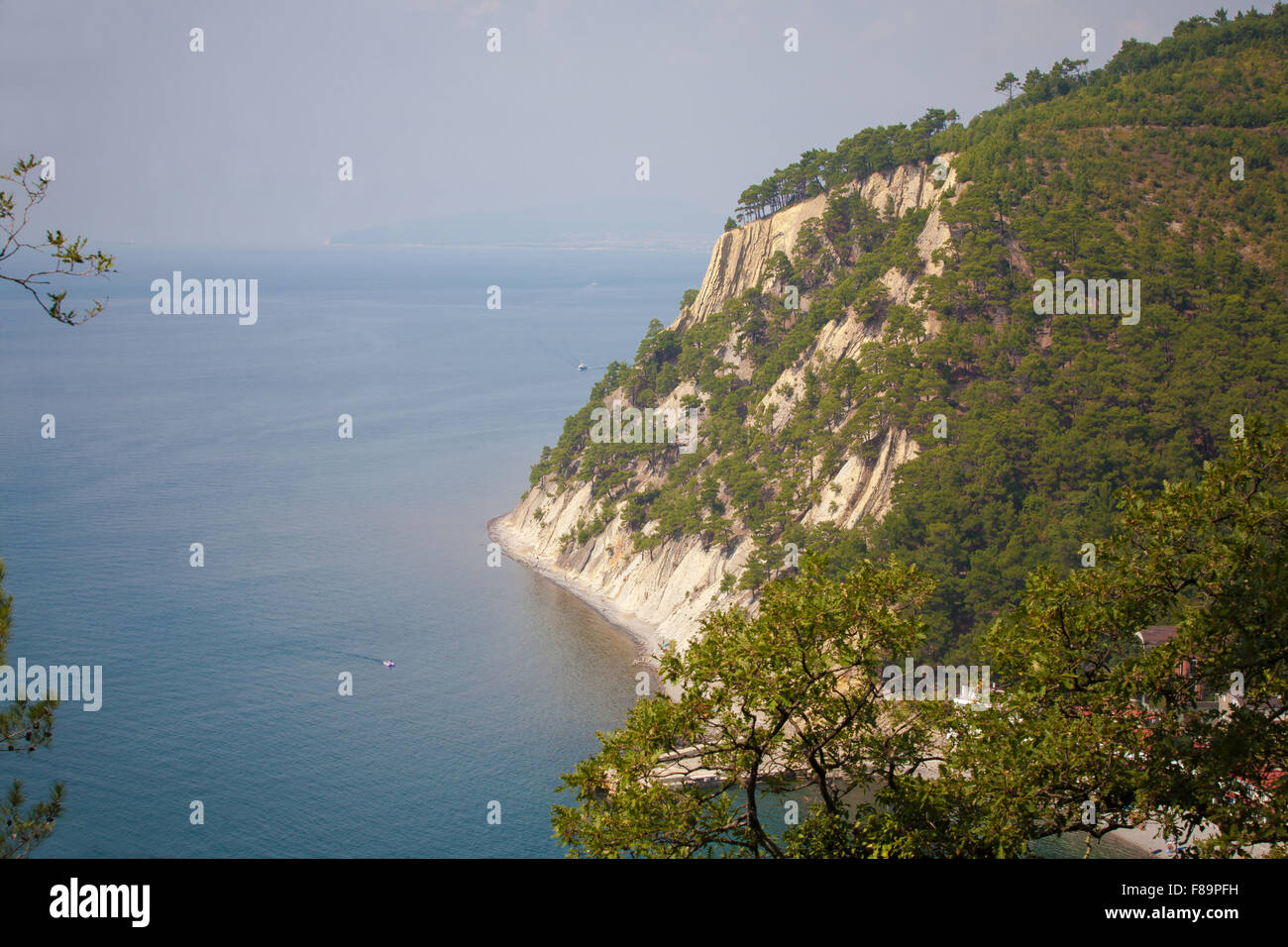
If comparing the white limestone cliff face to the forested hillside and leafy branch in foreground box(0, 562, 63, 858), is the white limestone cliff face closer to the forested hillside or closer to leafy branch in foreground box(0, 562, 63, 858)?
the forested hillside

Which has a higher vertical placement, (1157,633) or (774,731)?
(774,731)

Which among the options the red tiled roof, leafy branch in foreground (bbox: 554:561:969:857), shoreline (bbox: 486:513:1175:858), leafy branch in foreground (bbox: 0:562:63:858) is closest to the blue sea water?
shoreline (bbox: 486:513:1175:858)

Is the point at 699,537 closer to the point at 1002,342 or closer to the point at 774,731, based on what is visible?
the point at 1002,342

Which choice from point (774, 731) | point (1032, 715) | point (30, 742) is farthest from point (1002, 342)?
point (30, 742)

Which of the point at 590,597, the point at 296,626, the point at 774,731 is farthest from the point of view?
the point at 590,597
